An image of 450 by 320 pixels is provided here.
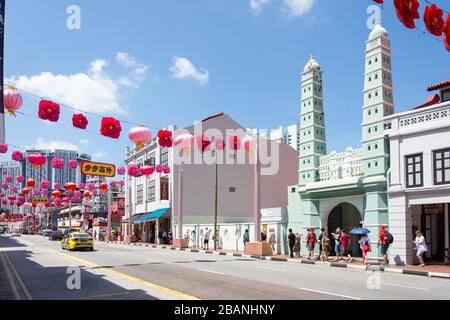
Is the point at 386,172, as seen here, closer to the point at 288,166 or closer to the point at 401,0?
the point at 401,0

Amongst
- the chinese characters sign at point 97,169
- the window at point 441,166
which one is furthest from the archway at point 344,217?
the chinese characters sign at point 97,169

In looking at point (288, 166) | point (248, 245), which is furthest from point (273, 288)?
point (288, 166)

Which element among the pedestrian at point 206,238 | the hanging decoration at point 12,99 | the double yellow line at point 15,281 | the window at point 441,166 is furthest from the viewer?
the pedestrian at point 206,238

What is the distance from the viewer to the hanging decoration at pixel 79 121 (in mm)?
21375

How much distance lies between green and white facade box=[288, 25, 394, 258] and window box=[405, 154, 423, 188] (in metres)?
1.69

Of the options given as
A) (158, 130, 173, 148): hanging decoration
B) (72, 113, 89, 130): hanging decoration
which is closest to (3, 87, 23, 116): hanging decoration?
(72, 113, 89, 130): hanging decoration

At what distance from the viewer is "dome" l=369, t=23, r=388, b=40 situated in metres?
25.3

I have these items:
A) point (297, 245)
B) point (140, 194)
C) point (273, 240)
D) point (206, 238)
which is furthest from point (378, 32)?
point (140, 194)

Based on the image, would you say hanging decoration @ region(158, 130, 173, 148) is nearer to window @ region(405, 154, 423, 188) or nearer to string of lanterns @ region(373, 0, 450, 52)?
window @ region(405, 154, 423, 188)

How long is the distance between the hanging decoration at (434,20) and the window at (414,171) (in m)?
10.2

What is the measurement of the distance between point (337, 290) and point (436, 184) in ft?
35.3

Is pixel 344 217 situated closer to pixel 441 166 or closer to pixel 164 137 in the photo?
pixel 441 166

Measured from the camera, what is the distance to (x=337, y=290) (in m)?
12.7

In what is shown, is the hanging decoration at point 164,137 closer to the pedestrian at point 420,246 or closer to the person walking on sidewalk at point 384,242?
the person walking on sidewalk at point 384,242
